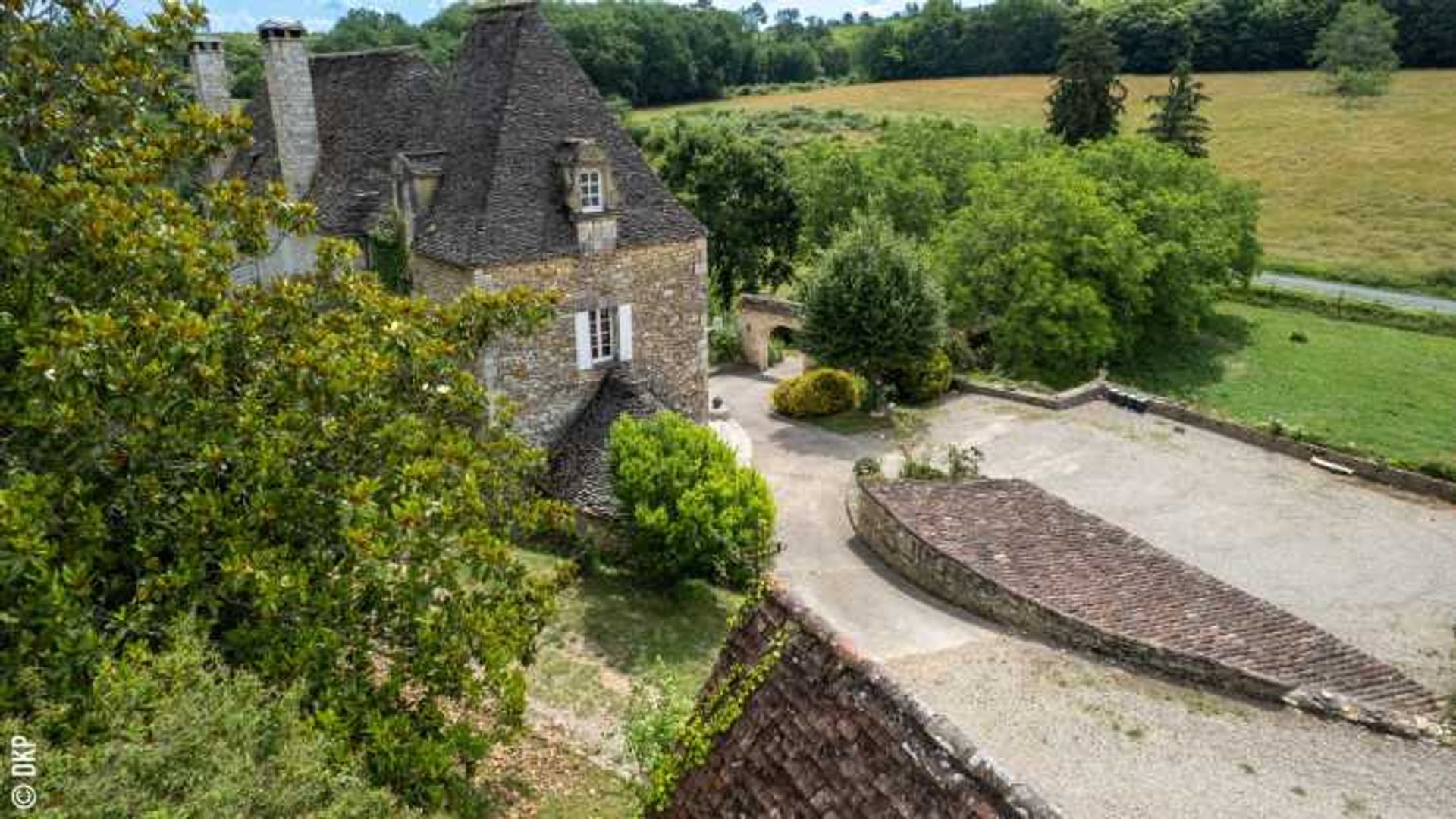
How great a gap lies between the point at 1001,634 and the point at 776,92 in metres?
109

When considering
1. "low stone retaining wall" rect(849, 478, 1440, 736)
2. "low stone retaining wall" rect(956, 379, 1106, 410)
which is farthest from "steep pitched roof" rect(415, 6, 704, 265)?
"low stone retaining wall" rect(956, 379, 1106, 410)

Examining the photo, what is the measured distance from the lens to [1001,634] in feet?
63.5

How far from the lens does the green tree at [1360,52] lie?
9012 cm

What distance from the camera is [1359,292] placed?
57781 mm

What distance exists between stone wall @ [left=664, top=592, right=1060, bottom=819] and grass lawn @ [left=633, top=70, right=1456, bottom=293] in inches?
2580

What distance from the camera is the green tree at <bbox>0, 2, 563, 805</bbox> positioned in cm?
802

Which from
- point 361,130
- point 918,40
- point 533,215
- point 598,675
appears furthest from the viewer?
point 918,40

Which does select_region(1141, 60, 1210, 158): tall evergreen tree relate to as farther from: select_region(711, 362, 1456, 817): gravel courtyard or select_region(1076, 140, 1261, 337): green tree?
select_region(711, 362, 1456, 817): gravel courtyard

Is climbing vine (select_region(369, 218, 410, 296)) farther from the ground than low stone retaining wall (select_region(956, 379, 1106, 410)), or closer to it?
farther from the ground

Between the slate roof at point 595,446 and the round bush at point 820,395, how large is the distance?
9.15m

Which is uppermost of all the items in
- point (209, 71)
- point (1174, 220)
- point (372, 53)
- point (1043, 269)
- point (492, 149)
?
point (372, 53)

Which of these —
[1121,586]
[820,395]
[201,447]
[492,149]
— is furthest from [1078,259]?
[201,447]

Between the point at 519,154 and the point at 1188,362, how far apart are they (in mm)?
35107

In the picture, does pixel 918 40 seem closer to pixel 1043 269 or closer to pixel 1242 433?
pixel 1043 269
